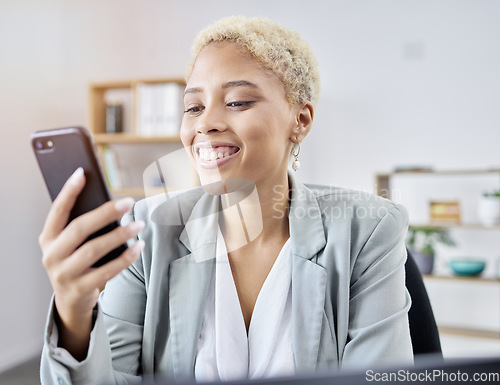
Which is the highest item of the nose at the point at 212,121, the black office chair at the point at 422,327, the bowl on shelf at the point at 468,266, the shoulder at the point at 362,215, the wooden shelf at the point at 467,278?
the nose at the point at 212,121

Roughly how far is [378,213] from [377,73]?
2.54 meters

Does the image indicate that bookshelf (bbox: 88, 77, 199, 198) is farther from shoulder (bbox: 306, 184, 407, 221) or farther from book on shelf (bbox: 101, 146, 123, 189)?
shoulder (bbox: 306, 184, 407, 221)

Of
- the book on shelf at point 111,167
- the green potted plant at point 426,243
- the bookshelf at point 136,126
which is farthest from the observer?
the book on shelf at point 111,167

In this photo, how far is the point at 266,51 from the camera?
1.05m

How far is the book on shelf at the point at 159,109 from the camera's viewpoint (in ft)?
10.4

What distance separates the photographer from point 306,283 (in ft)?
3.37

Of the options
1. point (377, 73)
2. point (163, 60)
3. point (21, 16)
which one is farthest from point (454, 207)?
point (21, 16)

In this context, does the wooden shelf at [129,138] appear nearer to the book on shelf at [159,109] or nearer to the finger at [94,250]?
the book on shelf at [159,109]

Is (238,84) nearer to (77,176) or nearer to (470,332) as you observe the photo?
(77,176)

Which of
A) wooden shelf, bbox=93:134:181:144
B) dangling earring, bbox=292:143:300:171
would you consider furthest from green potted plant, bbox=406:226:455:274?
dangling earring, bbox=292:143:300:171

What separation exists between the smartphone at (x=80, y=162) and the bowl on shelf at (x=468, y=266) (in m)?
2.85

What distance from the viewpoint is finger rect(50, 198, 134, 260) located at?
0.60m

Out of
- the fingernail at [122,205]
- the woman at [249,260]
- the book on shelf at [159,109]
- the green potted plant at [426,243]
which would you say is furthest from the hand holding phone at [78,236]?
the green potted plant at [426,243]

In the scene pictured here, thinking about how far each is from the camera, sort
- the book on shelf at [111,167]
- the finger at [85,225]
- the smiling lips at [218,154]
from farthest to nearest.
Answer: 1. the book on shelf at [111,167]
2. the smiling lips at [218,154]
3. the finger at [85,225]
